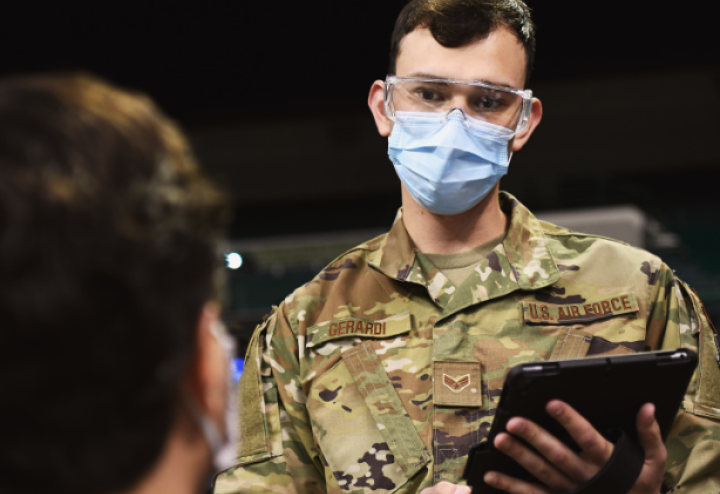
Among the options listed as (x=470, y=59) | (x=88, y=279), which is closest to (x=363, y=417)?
(x=470, y=59)

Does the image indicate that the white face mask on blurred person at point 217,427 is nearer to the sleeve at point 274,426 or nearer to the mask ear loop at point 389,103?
the sleeve at point 274,426

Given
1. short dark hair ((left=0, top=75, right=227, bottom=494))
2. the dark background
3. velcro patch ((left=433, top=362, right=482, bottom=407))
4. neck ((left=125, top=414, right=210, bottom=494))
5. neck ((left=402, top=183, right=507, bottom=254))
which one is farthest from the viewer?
the dark background

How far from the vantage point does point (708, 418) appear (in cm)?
153

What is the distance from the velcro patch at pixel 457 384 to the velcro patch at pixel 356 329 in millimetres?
136

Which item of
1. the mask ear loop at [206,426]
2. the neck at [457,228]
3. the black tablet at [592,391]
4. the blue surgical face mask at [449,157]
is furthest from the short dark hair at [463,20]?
the mask ear loop at [206,426]

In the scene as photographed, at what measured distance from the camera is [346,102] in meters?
9.10

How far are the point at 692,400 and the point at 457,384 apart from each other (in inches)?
19.9

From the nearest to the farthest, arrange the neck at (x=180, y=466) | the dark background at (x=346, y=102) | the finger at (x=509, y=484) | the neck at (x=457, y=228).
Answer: the neck at (x=180, y=466), the finger at (x=509, y=484), the neck at (x=457, y=228), the dark background at (x=346, y=102)

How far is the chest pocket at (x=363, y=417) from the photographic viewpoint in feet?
5.17

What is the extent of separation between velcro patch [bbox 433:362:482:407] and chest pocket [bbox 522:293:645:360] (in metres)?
0.18

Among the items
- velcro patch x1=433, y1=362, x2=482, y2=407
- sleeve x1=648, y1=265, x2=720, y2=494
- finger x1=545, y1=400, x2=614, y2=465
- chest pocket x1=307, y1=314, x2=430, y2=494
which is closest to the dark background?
chest pocket x1=307, y1=314, x2=430, y2=494

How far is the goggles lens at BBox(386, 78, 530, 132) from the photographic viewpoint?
1710 mm

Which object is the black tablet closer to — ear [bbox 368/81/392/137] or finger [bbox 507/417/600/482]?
finger [bbox 507/417/600/482]

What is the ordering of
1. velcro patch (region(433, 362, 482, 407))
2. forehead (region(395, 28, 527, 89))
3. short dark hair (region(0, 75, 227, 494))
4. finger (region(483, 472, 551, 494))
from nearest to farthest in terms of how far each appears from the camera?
short dark hair (region(0, 75, 227, 494))
finger (region(483, 472, 551, 494))
velcro patch (region(433, 362, 482, 407))
forehead (region(395, 28, 527, 89))
